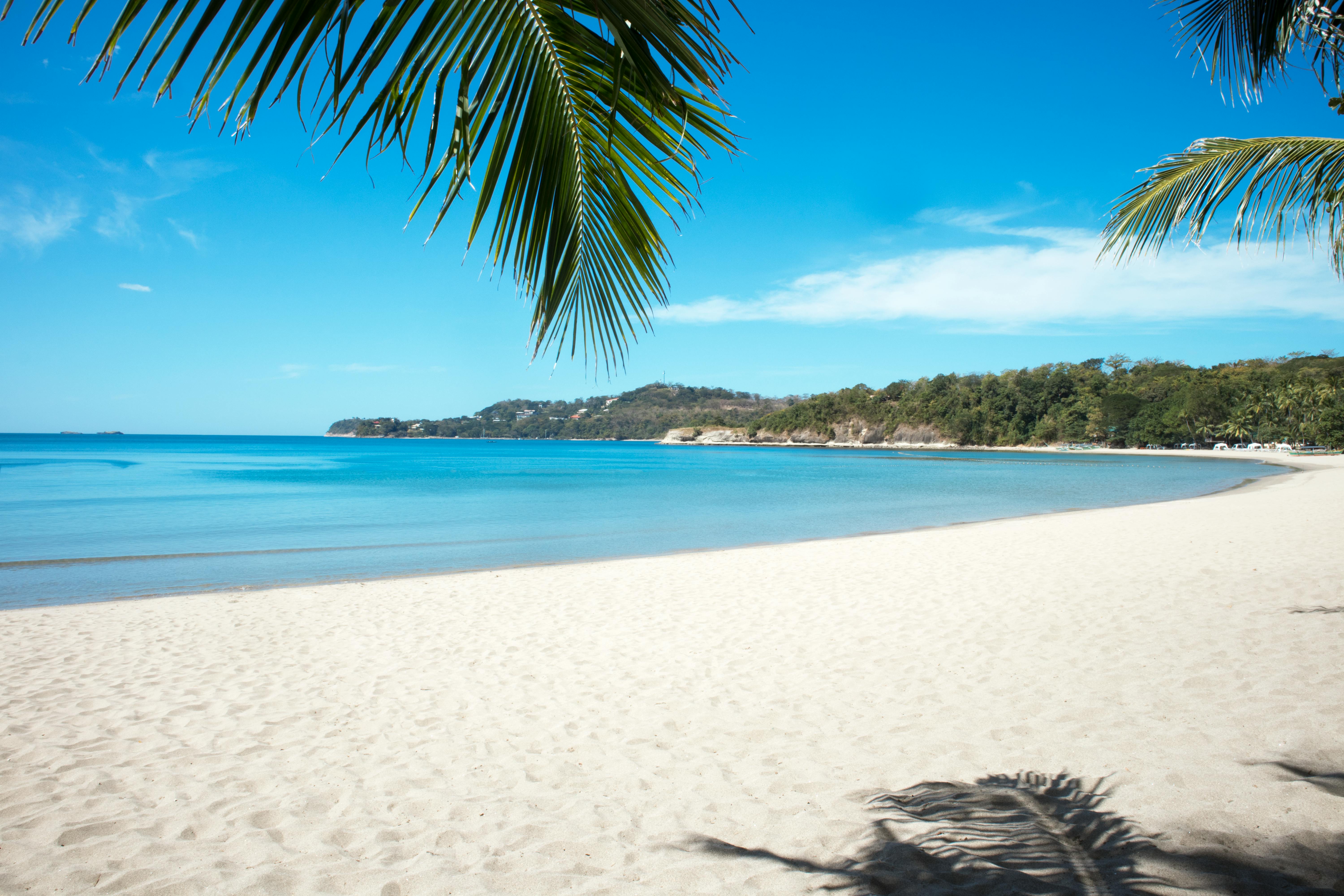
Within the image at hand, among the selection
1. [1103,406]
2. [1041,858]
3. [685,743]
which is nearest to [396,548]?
[685,743]

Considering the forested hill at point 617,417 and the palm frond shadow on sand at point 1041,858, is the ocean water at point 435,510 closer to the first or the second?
the palm frond shadow on sand at point 1041,858

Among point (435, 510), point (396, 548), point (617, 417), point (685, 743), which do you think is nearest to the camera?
point (685, 743)

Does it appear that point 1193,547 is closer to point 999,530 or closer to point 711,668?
point 999,530

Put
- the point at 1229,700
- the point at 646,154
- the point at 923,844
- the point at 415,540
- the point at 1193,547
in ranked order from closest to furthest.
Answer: the point at 646,154 → the point at 923,844 → the point at 1229,700 → the point at 1193,547 → the point at 415,540

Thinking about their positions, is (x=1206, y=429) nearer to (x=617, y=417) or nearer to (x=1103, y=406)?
(x=1103, y=406)

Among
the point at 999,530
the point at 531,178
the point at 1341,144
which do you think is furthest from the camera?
the point at 999,530

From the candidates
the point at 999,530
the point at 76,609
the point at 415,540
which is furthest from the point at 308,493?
the point at 999,530

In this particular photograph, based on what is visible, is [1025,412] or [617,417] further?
[617,417]

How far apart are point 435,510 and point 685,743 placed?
1923 cm

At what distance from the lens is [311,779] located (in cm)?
345

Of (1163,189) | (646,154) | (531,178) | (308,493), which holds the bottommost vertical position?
(308,493)

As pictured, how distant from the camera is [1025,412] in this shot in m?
108

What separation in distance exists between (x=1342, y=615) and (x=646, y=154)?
767 centimetres

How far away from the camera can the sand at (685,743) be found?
8.73 ft
